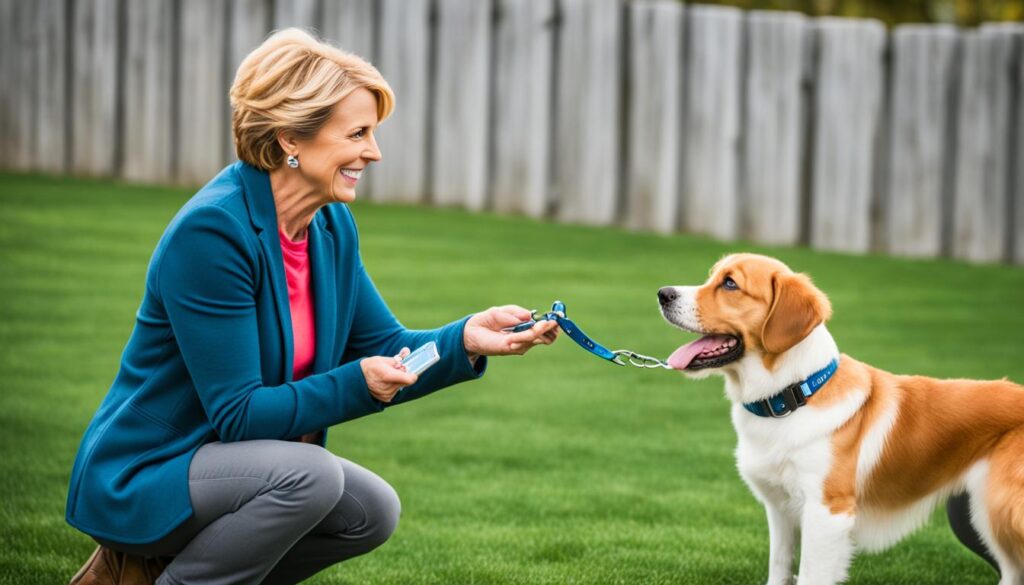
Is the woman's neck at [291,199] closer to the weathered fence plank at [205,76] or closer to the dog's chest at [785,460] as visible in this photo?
the dog's chest at [785,460]

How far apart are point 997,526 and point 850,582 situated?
81 cm

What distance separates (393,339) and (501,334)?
474 millimetres

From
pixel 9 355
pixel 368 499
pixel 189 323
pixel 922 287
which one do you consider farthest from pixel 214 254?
pixel 922 287

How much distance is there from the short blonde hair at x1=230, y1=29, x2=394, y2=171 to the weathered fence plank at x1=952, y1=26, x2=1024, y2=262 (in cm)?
853

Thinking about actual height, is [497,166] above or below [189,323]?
below

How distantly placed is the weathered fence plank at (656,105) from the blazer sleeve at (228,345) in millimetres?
8533

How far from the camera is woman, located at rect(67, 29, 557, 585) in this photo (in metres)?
3.86

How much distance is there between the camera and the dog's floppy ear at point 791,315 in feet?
15.3

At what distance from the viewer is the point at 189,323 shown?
382 centimetres

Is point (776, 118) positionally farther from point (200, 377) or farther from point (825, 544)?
point (200, 377)

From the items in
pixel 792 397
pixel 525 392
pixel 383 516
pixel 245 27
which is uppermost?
pixel 245 27

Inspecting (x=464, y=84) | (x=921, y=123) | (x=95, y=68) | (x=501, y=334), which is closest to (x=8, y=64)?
(x=95, y=68)

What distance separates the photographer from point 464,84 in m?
12.4

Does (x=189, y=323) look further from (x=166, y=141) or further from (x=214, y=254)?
(x=166, y=141)
